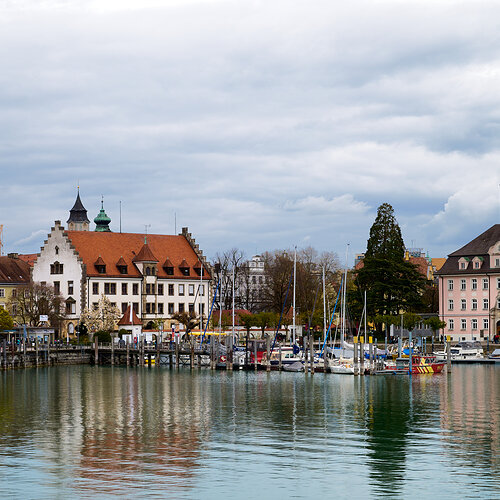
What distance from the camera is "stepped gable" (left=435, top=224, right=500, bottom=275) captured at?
12988cm

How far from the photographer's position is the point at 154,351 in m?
107

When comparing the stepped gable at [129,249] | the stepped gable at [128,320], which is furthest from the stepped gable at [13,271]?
the stepped gable at [128,320]

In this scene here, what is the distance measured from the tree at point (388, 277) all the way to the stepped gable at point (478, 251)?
222 inches

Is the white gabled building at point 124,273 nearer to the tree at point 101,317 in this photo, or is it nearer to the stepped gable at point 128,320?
the tree at point 101,317

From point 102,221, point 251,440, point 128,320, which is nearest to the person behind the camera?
point 251,440

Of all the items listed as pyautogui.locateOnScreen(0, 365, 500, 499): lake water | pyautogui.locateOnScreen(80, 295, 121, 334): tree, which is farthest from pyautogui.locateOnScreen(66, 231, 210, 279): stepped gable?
pyautogui.locateOnScreen(0, 365, 500, 499): lake water

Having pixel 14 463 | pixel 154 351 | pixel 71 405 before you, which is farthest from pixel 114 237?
pixel 14 463

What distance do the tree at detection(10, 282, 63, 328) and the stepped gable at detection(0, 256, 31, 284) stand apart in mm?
Answer: 21514

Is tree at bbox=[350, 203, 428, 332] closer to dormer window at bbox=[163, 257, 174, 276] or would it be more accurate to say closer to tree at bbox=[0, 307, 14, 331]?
dormer window at bbox=[163, 257, 174, 276]

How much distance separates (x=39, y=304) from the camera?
410 feet

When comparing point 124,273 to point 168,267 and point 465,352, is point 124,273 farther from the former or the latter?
point 465,352

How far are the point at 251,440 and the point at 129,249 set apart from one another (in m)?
93.0

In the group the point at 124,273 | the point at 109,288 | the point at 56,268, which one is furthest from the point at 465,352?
the point at 56,268

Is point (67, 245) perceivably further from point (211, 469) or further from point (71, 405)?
point (211, 469)
